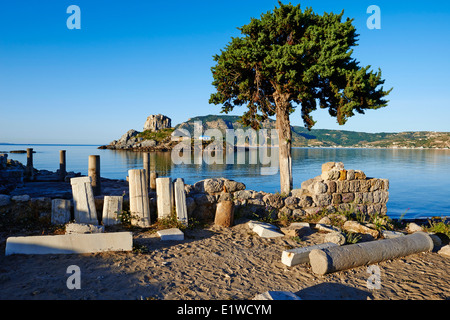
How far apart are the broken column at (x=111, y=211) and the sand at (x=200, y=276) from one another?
1.15m

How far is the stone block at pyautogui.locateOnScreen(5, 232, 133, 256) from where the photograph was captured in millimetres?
5590

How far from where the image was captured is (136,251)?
584 cm

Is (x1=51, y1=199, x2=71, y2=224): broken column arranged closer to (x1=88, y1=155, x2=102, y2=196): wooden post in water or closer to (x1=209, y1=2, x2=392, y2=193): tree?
(x1=88, y1=155, x2=102, y2=196): wooden post in water

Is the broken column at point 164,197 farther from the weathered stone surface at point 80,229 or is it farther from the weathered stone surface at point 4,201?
the weathered stone surface at point 4,201

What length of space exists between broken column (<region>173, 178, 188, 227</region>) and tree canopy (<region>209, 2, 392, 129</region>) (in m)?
6.81

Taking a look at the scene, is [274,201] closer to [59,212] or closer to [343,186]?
[343,186]

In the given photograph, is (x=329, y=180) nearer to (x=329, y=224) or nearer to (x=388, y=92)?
(x=329, y=224)

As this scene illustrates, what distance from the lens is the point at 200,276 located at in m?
4.97

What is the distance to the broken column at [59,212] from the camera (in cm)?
707

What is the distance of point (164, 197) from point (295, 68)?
27.4 feet

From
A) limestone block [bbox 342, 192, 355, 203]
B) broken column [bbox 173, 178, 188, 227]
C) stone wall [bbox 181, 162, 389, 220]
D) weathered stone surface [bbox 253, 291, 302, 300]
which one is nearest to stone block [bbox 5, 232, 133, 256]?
broken column [bbox 173, 178, 188, 227]

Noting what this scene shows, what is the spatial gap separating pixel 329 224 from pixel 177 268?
5319 mm

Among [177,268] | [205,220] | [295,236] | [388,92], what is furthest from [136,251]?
[388,92]
